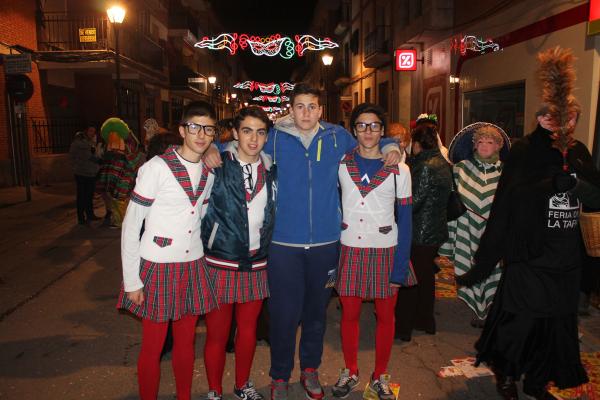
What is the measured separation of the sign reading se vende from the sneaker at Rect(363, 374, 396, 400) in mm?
14475

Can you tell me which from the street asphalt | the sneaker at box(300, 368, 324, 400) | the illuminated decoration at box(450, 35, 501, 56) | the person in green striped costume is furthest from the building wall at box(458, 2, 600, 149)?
the sneaker at box(300, 368, 324, 400)

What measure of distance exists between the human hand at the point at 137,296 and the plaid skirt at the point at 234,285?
1.41ft

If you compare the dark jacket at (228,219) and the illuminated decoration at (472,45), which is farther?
the illuminated decoration at (472,45)

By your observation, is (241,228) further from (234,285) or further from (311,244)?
(311,244)

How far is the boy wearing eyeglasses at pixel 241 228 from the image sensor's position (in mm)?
3020

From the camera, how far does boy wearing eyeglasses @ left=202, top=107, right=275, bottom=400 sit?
3020mm

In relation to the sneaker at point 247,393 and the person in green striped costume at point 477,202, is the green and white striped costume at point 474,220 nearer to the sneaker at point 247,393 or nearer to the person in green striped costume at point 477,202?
the person in green striped costume at point 477,202

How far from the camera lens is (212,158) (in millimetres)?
3016

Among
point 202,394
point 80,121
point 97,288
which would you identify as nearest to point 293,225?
point 202,394

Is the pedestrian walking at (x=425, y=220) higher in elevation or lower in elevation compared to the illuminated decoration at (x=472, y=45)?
lower

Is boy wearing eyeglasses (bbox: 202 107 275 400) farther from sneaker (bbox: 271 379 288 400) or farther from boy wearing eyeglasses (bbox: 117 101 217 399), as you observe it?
sneaker (bbox: 271 379 288 400)

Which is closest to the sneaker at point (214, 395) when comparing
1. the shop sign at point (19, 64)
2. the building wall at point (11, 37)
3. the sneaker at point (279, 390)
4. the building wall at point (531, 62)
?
the sneaker at point (279, 390)

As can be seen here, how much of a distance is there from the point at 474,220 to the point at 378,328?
6.01 feet

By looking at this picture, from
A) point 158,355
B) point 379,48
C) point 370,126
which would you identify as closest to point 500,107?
point 370,126
